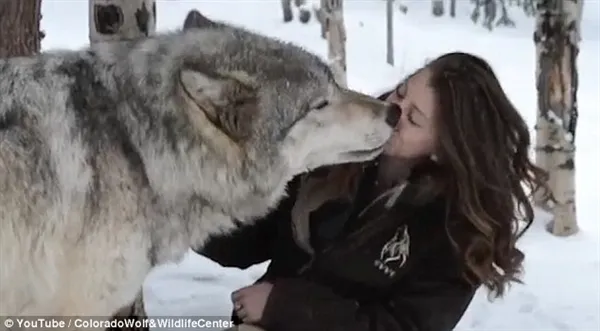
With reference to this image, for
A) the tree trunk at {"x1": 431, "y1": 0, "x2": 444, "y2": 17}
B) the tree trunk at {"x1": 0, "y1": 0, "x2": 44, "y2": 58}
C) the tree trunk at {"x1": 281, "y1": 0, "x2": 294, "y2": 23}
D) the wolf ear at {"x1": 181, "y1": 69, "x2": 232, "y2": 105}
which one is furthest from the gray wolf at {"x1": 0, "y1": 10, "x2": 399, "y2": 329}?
the tree trunk at {"x1": 431, "y1": 0, "x2": 444, "y2": 17}

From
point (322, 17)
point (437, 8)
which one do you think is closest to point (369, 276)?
point (322, 17)

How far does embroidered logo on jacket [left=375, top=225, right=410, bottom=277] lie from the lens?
2.68 metres

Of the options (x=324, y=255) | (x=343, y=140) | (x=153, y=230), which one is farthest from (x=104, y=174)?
(x=324, y=255)

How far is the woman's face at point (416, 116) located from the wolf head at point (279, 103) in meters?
0.12

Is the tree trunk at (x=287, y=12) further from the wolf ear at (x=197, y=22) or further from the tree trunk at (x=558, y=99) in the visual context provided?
the wolf ear at (x=197, y=22)

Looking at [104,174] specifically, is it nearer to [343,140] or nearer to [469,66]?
[343,140]

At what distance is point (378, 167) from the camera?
2.77 meters

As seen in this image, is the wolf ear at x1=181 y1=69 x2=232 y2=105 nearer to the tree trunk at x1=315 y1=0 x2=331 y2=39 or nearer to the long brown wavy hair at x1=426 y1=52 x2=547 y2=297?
the long brown wavy hair at x1=426 y1=52 x2=547 y2=297

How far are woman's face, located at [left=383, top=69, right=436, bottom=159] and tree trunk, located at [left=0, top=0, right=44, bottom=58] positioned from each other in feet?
5.47

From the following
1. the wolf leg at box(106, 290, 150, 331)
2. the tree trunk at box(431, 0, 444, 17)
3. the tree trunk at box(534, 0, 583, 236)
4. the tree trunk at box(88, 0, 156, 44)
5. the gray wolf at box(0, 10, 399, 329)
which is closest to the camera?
the gray wolf at box(0, 10, 399, 329)

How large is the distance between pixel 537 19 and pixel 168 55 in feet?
14.9

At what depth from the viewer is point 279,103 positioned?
2328mm

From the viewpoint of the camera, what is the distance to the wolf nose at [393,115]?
2.45 m

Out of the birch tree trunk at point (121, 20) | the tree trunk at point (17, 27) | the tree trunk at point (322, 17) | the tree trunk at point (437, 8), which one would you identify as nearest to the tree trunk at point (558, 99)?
the birch tree trunk at point (121, 20)
